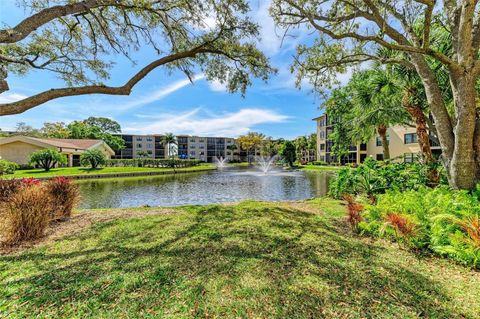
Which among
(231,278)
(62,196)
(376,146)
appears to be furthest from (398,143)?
(62,196)

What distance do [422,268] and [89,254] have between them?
5181 mm

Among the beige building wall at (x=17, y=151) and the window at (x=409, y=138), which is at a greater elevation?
the window at (x=409, y=138)

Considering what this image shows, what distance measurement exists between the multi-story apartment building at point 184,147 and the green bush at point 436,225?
6322cm

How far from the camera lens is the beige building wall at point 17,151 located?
2658cm

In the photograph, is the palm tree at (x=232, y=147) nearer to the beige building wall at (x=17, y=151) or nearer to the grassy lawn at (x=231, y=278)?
the beige building wall at (x=17, y=151)

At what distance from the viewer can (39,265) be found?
3115 millimetres

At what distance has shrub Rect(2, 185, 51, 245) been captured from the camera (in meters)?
3.98

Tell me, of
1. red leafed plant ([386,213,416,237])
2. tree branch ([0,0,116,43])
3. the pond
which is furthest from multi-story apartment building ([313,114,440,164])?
tree branch ([0,0,116,43])

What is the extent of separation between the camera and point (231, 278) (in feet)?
9.03

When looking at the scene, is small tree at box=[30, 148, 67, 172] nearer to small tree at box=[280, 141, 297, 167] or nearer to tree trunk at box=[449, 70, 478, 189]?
tree trunk at box=[449, 70, 478, 189]

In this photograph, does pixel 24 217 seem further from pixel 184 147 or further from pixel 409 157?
pixel 184 147

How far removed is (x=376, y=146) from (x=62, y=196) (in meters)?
38.7

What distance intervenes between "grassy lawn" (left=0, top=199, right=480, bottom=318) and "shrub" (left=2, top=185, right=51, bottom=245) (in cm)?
67

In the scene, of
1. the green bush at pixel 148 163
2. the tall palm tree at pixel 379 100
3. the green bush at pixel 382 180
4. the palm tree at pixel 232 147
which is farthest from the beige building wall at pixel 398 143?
the palm tree at pixel 232 147
